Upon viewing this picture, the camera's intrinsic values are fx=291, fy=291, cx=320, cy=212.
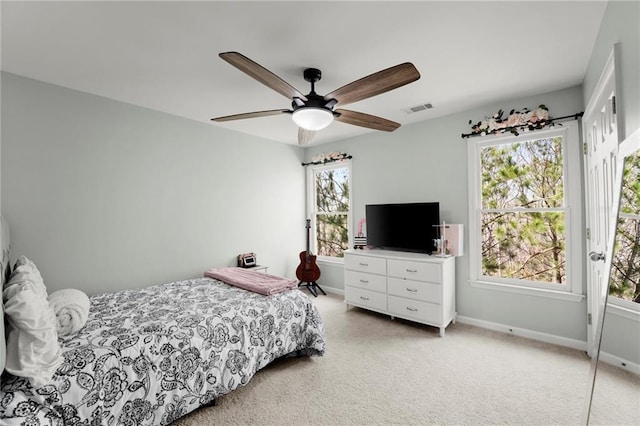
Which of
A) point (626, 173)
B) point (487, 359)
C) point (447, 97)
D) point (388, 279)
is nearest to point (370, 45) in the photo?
point (447, 97)

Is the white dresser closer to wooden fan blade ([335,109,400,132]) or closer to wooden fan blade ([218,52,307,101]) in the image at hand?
wooden fan blade ([335,109,400,132])

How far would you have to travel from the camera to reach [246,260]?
4.14m

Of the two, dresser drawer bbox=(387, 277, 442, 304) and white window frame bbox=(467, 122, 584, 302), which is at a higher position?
white window frame bbox=(467, 122, 584, 302)

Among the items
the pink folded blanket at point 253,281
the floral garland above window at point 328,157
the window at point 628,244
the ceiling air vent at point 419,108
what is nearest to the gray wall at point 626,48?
the window at point 628,244

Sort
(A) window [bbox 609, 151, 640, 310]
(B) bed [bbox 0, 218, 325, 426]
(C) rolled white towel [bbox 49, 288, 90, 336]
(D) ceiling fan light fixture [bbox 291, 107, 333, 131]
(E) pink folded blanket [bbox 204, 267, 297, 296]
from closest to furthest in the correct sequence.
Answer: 1. (A) window [bbox 609, 151, 640, 310]
2. (B) bed [bbox 0, 218, 325, 426]
3. (C) rolled white towel [bbox 49, 288, 90, 336]
4. (D) ceiling fan light fixture [bbox 291, 107, 333, 131]
5. (E) pink folded blanket [bbox 204, 267, 297, 296]

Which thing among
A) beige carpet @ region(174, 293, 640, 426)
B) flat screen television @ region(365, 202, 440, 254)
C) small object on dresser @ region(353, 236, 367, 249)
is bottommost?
beige carpet @ region(174, 293, 640, 426)

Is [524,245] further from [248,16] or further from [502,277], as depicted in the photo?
[248,16]

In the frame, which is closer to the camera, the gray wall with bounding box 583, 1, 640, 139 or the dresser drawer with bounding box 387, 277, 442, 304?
the gray wall with bounding box 583, 1, 640, 139

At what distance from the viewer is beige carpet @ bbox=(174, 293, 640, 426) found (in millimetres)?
1902

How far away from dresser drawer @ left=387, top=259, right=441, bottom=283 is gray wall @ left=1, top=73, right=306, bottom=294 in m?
2.01

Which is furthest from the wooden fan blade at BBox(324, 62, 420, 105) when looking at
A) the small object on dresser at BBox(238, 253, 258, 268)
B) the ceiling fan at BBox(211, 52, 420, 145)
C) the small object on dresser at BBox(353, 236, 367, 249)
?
the small object on dresser at BBox(238, 253, 258, 268)

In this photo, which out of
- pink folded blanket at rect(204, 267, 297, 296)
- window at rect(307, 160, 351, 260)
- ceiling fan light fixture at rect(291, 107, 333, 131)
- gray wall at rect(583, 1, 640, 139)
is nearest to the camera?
gray wall at rect(583, 1, 640, 139)

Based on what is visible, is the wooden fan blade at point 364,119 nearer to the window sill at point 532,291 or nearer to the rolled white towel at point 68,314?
the window sill at point 532,291

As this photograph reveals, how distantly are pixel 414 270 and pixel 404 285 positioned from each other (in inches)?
8.9
